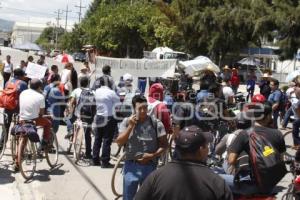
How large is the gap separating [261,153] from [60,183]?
466cm

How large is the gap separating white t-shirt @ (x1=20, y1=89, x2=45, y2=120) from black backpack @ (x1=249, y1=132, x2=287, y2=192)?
4768 mm

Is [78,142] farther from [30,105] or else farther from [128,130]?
[128,130]

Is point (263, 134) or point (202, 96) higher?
point (263, 134)

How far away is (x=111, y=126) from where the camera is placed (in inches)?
403

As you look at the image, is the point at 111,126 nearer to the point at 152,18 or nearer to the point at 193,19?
the point at 193,19

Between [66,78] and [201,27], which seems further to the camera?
[201,27]

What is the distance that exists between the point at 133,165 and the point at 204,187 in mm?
2642

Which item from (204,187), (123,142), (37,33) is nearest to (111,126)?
(123,142)

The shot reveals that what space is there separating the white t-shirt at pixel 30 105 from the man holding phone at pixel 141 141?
10.7ft

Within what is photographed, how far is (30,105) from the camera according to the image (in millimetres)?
9109

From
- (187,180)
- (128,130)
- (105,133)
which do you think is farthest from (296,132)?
(187,180)

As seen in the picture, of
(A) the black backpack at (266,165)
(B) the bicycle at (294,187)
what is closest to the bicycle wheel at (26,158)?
(B) the bicycle at (294,187)

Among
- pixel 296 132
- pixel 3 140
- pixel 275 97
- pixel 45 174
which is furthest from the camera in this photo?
pixel 275 97

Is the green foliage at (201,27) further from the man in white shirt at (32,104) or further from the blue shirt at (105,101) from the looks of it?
the man in white shirt at (32,104)
